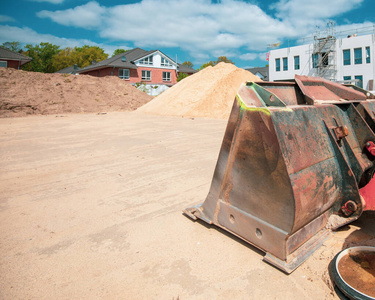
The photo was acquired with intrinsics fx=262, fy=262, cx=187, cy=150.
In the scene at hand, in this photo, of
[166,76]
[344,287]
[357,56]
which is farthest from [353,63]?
[344,287]

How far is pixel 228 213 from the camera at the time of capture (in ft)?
8.25

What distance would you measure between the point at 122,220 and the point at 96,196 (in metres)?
0.93

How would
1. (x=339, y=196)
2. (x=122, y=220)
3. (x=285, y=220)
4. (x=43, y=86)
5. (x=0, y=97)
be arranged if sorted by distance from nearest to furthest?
1. (x=285, y=220)
2. (x=339, y=196)
3. (x=122, y=220)
4. (x=0, y=97)
5. (x=43, y=86)

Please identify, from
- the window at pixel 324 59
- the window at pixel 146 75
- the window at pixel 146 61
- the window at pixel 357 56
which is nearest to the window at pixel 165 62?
the window at pixel 146 61

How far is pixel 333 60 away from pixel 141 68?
28.7m

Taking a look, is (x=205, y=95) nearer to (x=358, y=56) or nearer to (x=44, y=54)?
(x=358, y=56)

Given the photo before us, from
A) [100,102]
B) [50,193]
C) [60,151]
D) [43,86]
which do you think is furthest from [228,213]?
[43,86]

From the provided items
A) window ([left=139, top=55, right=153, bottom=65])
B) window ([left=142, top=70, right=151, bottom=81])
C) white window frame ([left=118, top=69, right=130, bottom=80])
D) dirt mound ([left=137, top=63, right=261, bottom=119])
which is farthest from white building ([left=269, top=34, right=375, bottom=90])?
white window frame ([left=118, top=69, right=130, bottom=80])

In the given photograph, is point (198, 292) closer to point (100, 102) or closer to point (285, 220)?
point (285, 220)

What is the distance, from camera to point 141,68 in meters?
44.4

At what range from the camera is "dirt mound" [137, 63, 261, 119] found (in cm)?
1527

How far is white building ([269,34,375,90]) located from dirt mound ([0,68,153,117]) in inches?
840

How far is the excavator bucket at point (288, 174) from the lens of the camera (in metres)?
2.08

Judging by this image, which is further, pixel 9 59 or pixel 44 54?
pixel 44 54
